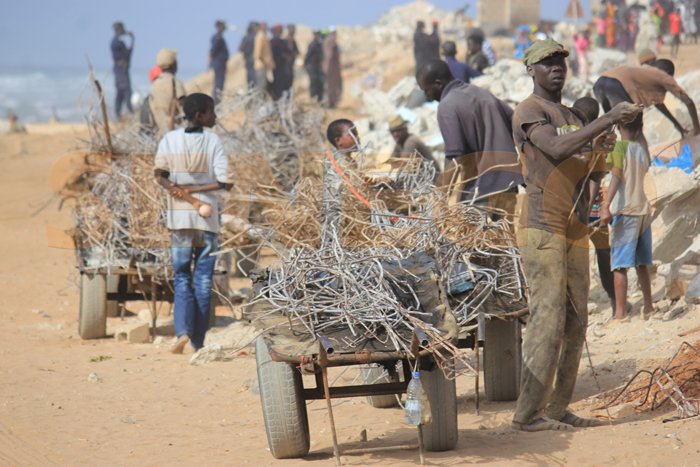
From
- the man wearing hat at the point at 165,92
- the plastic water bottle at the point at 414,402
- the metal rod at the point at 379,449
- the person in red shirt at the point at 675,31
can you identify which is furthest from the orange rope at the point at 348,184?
the person in red shirt at the point at 675,31

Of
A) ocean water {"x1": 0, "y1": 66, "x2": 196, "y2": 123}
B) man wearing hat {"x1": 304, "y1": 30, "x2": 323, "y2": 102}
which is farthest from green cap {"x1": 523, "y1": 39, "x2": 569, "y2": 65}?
ocean water {"x1": 0, "y1": 66, "x2": 196, "y2": 123}

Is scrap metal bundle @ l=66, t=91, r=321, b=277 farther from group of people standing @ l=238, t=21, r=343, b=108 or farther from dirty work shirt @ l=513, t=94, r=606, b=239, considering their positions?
group of people standing @ l=238, t=21, r=343, b=108

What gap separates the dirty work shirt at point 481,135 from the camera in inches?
311

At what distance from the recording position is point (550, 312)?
5910 millimetres

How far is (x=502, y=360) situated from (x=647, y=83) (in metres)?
3.60

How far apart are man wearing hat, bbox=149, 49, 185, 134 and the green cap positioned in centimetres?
624

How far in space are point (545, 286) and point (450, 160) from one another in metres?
2.25

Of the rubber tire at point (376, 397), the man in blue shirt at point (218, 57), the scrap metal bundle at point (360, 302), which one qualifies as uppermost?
the man in blue shirt at point (218, 57)

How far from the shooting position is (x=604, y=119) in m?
5.40

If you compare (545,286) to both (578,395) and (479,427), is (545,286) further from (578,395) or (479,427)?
(578,395)

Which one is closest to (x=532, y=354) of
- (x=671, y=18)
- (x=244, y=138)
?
(x=244, y=138)

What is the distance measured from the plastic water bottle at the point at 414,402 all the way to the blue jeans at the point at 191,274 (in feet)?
13.2

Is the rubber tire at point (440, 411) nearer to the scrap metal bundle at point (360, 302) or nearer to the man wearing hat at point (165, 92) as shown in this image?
the scrap metal bundle at point (360, 302)

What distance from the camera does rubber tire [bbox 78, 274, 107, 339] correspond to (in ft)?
32.9
